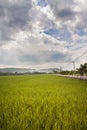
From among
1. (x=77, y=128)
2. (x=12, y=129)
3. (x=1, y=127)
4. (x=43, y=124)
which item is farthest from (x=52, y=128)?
(x=1, y=127)

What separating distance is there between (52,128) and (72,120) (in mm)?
670

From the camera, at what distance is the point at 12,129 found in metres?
4.21

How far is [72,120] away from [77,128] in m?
0.48

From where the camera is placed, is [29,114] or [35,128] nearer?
[35,128]

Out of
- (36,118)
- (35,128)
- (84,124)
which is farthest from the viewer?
(36,118)

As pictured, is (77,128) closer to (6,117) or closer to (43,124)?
(43,124)

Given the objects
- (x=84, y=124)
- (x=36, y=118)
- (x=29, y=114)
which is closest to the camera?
(x=84, y=124)

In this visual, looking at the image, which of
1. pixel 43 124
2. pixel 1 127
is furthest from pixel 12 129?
pixel 43 124

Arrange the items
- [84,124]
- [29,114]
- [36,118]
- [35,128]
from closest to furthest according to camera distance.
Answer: [35,128] → [84,124] → [36,118] → [29,114]

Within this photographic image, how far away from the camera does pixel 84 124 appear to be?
176 inches

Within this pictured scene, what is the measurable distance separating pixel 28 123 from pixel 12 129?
463 mm

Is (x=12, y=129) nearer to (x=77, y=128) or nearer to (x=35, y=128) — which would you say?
(x=35, y=128)

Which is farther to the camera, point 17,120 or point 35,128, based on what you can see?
point 17,120

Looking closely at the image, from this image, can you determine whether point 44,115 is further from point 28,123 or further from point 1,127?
point 1,127
